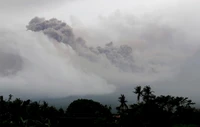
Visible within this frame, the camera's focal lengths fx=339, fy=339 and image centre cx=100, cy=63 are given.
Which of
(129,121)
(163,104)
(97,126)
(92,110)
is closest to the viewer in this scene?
(129,121)

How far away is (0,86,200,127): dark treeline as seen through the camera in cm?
8106

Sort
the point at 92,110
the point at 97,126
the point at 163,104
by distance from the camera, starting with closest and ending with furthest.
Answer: the point at 97,126
the point at 163,104
the point at 92,110

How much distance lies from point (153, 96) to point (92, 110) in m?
25.1

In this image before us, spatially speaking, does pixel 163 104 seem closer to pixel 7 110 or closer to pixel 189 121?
pixel 189 121

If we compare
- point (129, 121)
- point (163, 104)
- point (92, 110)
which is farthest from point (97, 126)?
point (92, 110)

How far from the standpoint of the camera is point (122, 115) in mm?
85188

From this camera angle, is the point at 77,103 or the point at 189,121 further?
the point at 77,103

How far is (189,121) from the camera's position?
95.1 meters

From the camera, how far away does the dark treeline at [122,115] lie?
81.1 metres

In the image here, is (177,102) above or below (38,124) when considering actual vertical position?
above

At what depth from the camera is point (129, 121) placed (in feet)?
258

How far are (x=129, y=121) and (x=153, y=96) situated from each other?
98.1 feet

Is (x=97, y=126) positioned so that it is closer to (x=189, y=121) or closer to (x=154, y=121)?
(x=154, y=121)

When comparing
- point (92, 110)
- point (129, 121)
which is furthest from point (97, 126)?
point (92, 110)
